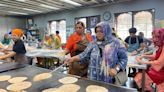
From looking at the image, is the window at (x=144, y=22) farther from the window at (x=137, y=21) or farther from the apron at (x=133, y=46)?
the apron at (x=133, y=46)

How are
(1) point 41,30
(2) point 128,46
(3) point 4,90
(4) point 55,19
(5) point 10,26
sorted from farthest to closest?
(5) point 10,26, (1) point 41,30, (4) point 55,19, (2) point 128,46, (3) point 4,90

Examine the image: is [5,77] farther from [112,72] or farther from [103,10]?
[103,10]

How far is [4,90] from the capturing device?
1405 mm

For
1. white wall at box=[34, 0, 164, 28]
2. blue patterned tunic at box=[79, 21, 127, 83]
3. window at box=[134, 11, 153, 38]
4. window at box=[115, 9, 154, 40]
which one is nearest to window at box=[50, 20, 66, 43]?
white wall at box=[34, 0, 164, 28]

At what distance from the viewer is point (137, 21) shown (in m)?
7.67

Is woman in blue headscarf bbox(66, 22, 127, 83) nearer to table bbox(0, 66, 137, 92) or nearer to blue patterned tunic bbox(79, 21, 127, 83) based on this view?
blue patterned tunic bbox(79, 21, 127, 83)

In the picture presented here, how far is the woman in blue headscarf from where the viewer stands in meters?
1.87

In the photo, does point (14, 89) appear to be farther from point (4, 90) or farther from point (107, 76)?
point (107, 76)

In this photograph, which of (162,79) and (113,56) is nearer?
(113,56)

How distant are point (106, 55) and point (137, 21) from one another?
6.27m

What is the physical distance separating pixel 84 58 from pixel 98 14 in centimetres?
695

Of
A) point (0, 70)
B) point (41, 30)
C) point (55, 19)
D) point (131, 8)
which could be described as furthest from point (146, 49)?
point (41, 30)

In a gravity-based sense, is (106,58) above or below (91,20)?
below

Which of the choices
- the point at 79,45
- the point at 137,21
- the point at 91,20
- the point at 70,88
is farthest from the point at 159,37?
the point at 91,20
